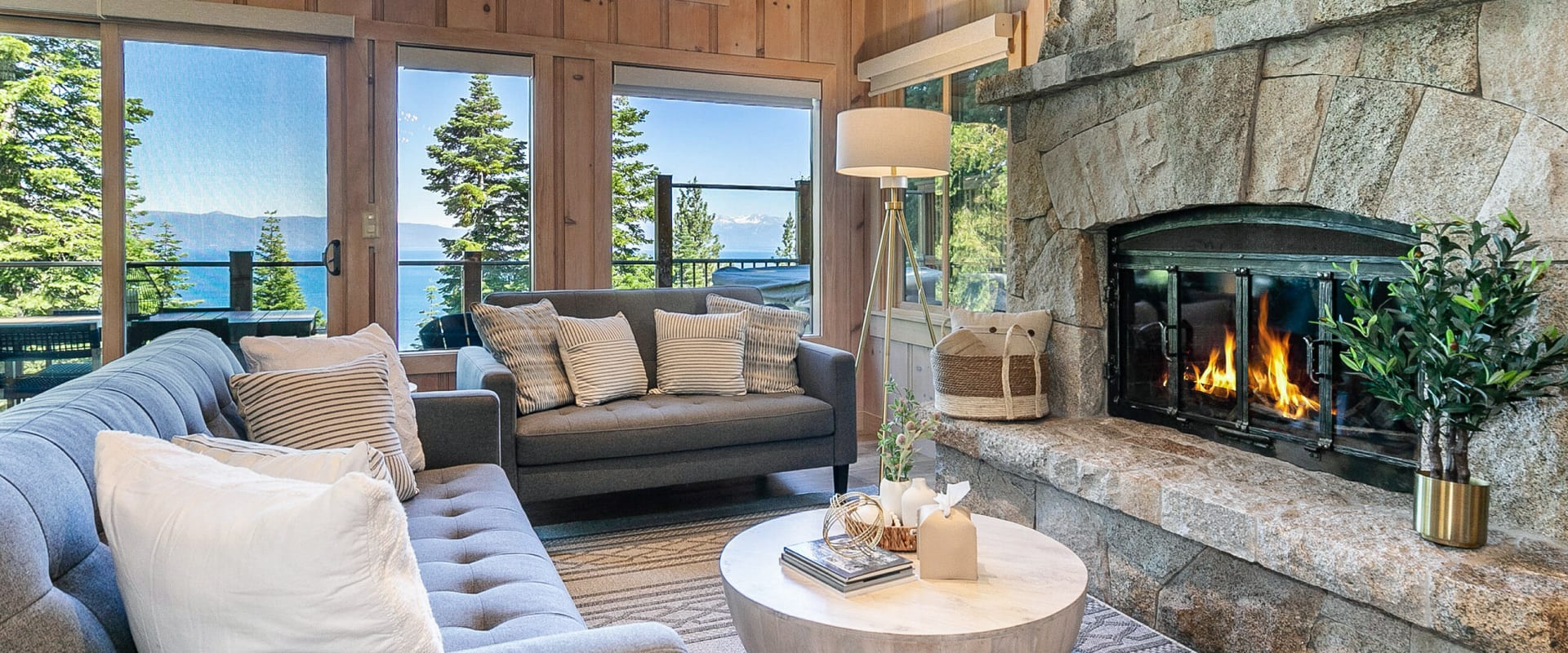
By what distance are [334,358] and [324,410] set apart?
372 millimetres

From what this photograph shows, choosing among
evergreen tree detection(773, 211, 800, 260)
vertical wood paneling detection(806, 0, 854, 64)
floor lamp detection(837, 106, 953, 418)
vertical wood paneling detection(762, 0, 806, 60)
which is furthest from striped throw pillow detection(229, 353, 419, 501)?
vertical wood paneling detection(806, 0, 854, 64)

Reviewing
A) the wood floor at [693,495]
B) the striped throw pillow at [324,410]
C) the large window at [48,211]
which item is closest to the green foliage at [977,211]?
the wood floor at [693,495]

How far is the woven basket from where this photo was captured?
3.30m

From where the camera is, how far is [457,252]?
4539 mm

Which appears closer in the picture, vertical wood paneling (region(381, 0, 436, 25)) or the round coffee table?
the round coffee table

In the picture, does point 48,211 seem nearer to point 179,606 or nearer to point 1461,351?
point 179,606

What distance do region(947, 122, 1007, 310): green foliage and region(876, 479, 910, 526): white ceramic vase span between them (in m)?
2.22

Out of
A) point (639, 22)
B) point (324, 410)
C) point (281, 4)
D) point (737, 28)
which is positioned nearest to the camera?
point (324, 410)

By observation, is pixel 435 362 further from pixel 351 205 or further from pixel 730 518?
pixel 730 518

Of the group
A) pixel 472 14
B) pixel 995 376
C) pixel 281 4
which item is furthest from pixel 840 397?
pixel 281 4

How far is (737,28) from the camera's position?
4977mm

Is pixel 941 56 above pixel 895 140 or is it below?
above

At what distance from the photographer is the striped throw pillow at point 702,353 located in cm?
388

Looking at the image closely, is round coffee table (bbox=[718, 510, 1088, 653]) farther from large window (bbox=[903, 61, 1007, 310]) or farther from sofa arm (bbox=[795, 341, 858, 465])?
large window (bbox=[903, 61, 1007, 310])
